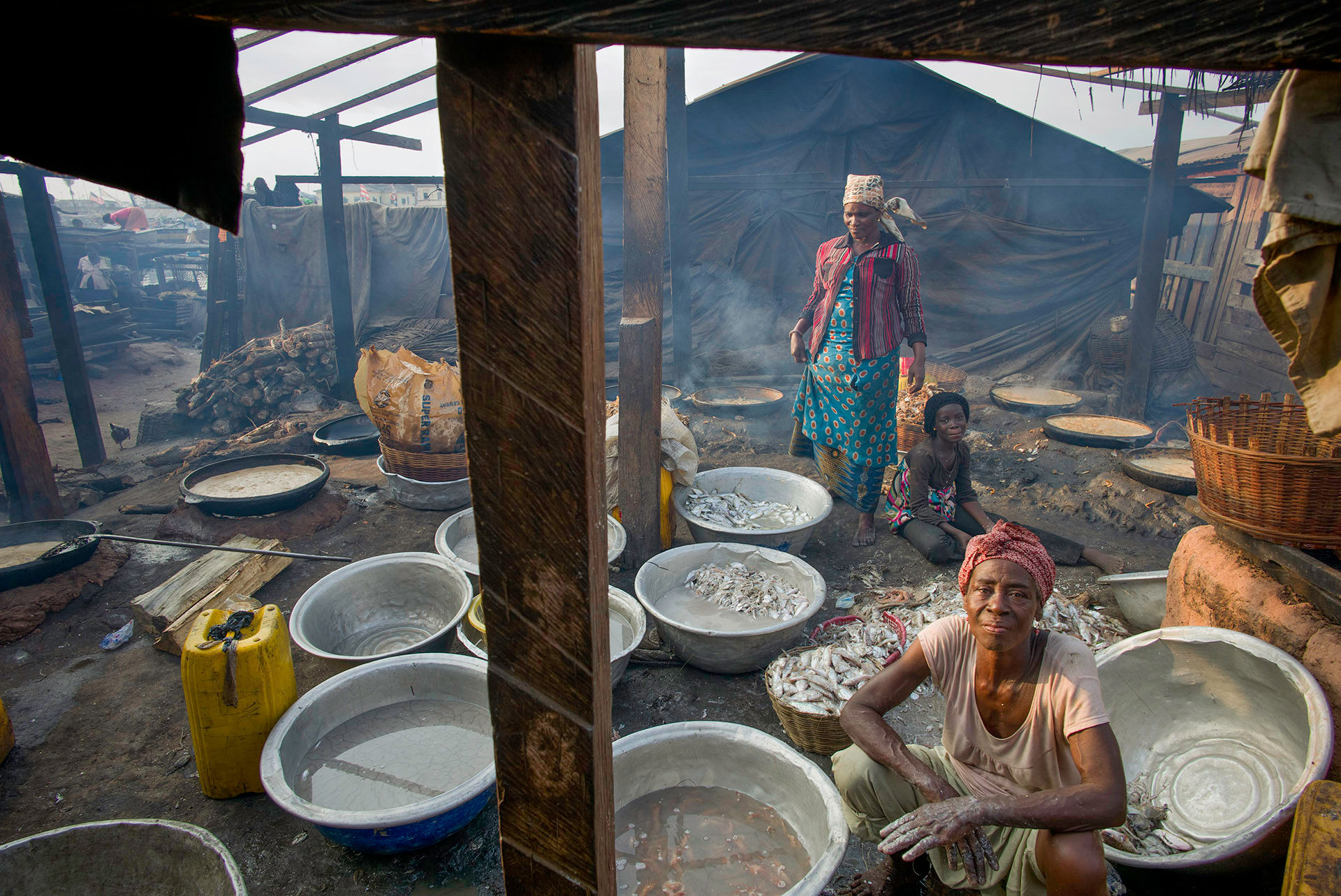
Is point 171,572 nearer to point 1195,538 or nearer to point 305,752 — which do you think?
point 305,752

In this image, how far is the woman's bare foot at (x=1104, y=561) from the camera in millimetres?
4491

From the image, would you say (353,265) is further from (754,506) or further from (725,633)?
(725,633)

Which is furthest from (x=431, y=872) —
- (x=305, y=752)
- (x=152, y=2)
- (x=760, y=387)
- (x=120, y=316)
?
(x=120, y=316)

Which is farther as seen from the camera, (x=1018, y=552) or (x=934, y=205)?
(x=934, y=205)

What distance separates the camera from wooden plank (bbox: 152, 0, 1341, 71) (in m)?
0.71

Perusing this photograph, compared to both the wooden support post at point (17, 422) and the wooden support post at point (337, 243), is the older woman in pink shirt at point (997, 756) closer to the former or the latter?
the wooden support post at point (17, 422)

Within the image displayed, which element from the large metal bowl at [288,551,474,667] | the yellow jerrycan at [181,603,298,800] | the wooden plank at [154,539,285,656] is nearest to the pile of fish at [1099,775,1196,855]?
the large metal bowl at [288,551,474,667]

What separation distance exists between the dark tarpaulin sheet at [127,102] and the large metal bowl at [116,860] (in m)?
1.81

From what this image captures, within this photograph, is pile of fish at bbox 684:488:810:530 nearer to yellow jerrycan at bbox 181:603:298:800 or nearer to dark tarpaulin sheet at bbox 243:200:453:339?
yellow jerrycan at bbox 181:603:298:800

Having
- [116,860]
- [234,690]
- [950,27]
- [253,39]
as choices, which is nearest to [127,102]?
[950,27]

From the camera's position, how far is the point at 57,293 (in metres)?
6.85

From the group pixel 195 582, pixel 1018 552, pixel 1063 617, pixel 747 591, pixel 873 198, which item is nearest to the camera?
pixel 1018 552

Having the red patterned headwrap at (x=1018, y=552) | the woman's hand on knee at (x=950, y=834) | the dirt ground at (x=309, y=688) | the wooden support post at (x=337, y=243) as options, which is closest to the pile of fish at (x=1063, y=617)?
the dirt ground at (x=309, y=688)

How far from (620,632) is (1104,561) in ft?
11.1
